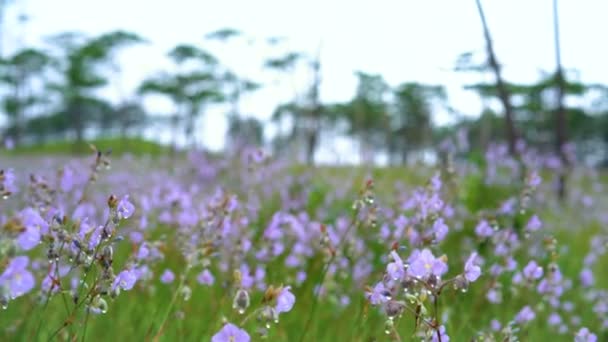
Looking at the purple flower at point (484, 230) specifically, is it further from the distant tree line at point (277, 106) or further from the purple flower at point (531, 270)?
the distant tree line at point (277, 106)

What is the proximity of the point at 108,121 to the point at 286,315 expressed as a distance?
7926 cm

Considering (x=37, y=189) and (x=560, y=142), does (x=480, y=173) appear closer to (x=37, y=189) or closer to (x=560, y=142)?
(x=560, y=142)

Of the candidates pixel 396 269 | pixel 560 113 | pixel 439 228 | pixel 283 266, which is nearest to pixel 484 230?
pixel 439 228

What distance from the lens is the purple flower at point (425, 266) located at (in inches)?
65.0

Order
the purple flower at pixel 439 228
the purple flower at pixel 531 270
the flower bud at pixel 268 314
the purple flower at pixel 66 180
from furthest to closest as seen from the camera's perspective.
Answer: the purple flower at pixel 66 180 → the purple flower at pixel 531 270 → the purple flower at pixel 439 228 → the flower bud at pixel 268 314

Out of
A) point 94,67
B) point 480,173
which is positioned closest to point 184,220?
point 480,173

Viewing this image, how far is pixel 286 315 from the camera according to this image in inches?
135

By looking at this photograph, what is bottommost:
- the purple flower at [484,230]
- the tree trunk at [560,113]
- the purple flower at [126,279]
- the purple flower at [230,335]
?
the tree trunk at [560,113]

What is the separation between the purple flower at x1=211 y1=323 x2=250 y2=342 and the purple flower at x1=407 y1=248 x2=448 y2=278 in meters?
0.45

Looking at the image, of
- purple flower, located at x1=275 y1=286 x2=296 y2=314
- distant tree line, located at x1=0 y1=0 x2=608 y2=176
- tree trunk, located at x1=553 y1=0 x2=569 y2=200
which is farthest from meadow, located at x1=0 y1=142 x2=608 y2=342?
distant tree line, located at x1=0 y1=0 x2=608 y2=176

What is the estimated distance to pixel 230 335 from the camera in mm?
1617

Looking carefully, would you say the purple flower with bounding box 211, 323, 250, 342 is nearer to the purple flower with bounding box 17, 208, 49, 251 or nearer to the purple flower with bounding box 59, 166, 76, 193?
the purple flower with bounding box 17, 208, 49, 251

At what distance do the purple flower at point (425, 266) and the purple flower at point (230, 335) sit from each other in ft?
1.47

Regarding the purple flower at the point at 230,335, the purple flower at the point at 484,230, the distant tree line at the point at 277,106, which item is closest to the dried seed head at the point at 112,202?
the purple flower at the point at 230,335
